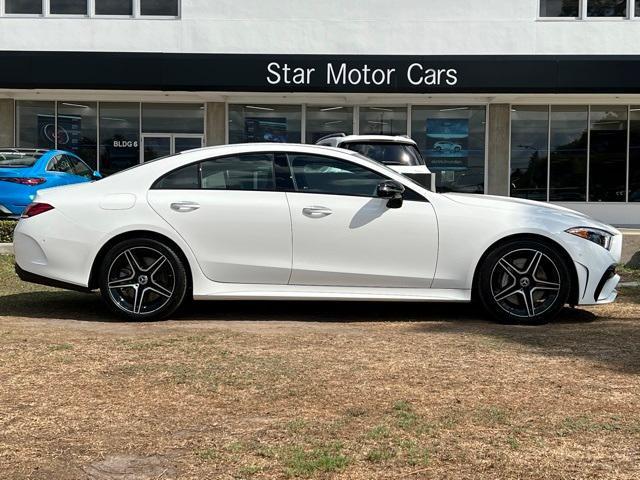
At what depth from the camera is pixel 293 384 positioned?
446 centimetres

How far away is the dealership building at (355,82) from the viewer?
53.9ft

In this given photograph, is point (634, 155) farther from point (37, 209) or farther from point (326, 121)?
point (37, 209)

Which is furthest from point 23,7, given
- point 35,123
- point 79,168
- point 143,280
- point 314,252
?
point 314,252

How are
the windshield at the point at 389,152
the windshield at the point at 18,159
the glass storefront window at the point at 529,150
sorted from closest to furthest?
the windshield at the point at 389,152 → the windshield at the point at 18,159 → the glass storefront window at the point at 529,150

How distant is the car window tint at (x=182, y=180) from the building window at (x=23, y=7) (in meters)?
13.5

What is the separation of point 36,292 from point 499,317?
15.7 feet

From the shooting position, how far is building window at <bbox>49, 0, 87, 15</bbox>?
59.1 feet

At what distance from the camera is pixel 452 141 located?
1866 centimetres

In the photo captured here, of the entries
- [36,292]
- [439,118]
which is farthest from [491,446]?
[439,118]

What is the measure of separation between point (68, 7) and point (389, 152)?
1039cm

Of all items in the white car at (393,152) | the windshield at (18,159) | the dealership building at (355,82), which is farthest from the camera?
the dealership building at (355,82)

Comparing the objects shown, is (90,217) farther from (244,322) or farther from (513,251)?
(513,251)

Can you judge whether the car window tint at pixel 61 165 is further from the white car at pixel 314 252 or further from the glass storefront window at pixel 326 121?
the white car at pixel 314 252

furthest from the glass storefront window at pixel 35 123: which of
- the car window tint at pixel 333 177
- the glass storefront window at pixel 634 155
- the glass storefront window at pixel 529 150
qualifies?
the glass storefront window at pixel 634 155
